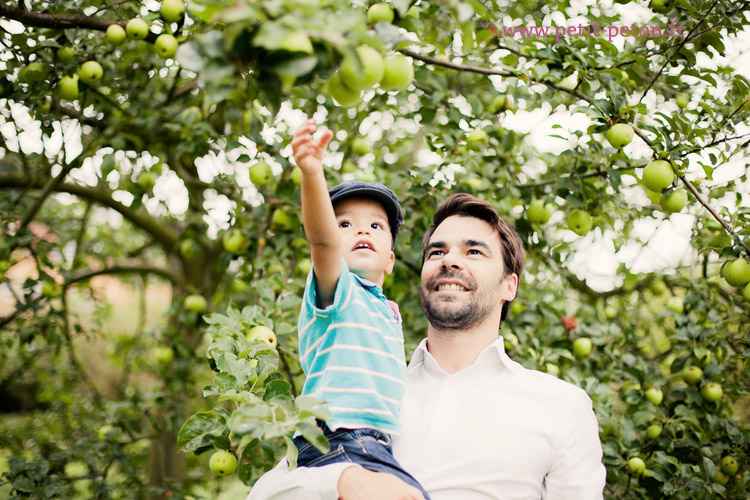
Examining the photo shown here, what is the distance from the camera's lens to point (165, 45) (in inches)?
78.4

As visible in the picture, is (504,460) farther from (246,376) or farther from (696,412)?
(696,412)

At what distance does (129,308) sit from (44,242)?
21.1 feet

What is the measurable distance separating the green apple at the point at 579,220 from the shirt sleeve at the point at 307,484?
1517mm

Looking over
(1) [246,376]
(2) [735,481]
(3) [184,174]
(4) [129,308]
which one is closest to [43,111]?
(3) [184,174]

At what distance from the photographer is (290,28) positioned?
81 centimetres

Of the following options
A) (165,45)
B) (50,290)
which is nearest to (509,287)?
(165,45)

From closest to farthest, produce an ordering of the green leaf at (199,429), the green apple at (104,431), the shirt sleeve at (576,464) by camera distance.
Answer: the green leaf at (199,429) → the shirt sleeve at (576,464) → the green apple at (104,431)

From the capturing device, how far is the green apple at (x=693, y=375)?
7.98ft

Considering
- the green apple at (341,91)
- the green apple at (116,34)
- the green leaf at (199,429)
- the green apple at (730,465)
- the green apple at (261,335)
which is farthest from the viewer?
the green apple at (730,465)

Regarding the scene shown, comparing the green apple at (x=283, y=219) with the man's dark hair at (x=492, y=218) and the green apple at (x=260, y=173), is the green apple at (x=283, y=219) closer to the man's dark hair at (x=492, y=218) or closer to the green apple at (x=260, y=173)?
the green apple at (x=260, y=173)

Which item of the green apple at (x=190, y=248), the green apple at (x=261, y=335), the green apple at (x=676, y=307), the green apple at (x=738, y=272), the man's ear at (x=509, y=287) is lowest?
the green apple at (x=261, y=335)

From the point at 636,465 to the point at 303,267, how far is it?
5.25ft

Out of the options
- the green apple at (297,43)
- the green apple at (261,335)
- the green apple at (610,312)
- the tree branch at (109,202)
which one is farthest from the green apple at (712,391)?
the tree branch at (109,202)

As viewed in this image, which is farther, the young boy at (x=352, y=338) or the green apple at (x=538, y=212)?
the green apple at (x=538, y=212)
